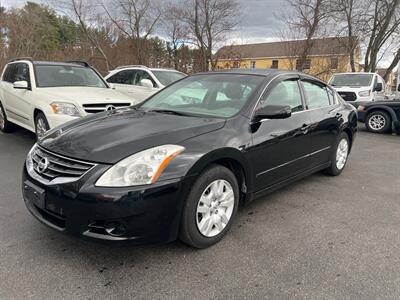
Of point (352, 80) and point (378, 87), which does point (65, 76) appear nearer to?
point (352, 80)

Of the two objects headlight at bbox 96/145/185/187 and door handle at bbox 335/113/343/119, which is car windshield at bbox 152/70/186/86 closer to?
door handle at bbox 335/113/343/119

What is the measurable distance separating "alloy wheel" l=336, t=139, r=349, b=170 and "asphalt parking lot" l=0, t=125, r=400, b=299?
113 centimetres

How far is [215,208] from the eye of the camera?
291 centimetres

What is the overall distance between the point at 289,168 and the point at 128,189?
2.09 m

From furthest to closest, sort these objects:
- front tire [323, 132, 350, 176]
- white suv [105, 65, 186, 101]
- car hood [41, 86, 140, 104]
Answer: white suv [105, 65, 186, 101]
car hood [41, 86, 140, 104]
front tire [323, 132, 350, 176]

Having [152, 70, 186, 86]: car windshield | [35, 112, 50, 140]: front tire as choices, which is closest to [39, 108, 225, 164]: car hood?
[35, 112, 50, 140]: front tire

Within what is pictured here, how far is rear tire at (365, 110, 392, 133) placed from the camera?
9.27 m

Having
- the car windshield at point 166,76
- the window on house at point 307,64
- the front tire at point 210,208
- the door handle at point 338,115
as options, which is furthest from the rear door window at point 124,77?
the window on house at point 307,64

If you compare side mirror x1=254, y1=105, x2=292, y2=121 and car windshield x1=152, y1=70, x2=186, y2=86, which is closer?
side mirror x1=254, y1=105, x2=292, y2=121

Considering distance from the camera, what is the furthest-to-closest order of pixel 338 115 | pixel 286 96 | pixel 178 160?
pixel 338 115, pixel 286 96, pixel 178 160

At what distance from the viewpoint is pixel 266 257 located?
2775 mm

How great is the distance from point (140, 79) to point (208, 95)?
581cm

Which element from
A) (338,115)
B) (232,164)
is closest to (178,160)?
(232,164)

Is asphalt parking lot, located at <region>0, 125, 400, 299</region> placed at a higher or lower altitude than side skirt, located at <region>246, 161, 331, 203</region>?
lower
